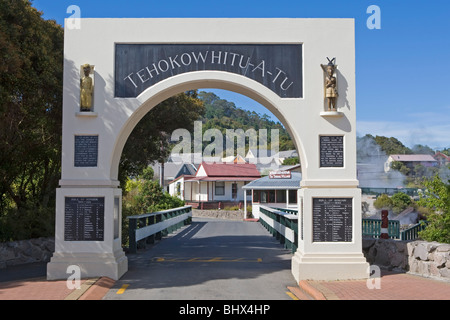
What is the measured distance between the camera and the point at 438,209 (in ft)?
39.3

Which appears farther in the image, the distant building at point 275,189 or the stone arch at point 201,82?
the distant building at point 275,189

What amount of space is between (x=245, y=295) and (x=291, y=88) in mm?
4781

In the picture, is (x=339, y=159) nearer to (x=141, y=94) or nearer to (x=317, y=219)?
(x=317, y=219)

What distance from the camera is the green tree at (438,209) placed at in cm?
1159

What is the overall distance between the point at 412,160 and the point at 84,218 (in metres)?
95.5

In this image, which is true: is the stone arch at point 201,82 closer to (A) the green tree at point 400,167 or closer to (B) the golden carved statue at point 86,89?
(B) the golden carved statue at point 86,89

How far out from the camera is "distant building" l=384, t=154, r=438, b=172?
3735 inches

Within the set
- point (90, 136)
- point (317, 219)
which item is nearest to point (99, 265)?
point (90, 136)

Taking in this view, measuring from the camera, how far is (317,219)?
36.6 feet

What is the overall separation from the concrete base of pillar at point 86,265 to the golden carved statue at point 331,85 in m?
5.92

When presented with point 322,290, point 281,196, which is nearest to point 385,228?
point 322,290

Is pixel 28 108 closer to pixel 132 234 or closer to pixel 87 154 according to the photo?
pixel 87 154

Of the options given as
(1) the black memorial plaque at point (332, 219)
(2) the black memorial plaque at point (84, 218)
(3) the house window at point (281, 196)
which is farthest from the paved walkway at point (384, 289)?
(3) the house window at point (281, 196)

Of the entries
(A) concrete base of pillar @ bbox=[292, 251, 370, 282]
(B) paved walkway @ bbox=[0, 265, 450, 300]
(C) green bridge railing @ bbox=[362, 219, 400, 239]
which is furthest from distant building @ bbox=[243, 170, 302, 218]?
(B) paved walkway @ bbox=[0, 265, 450, 300]
